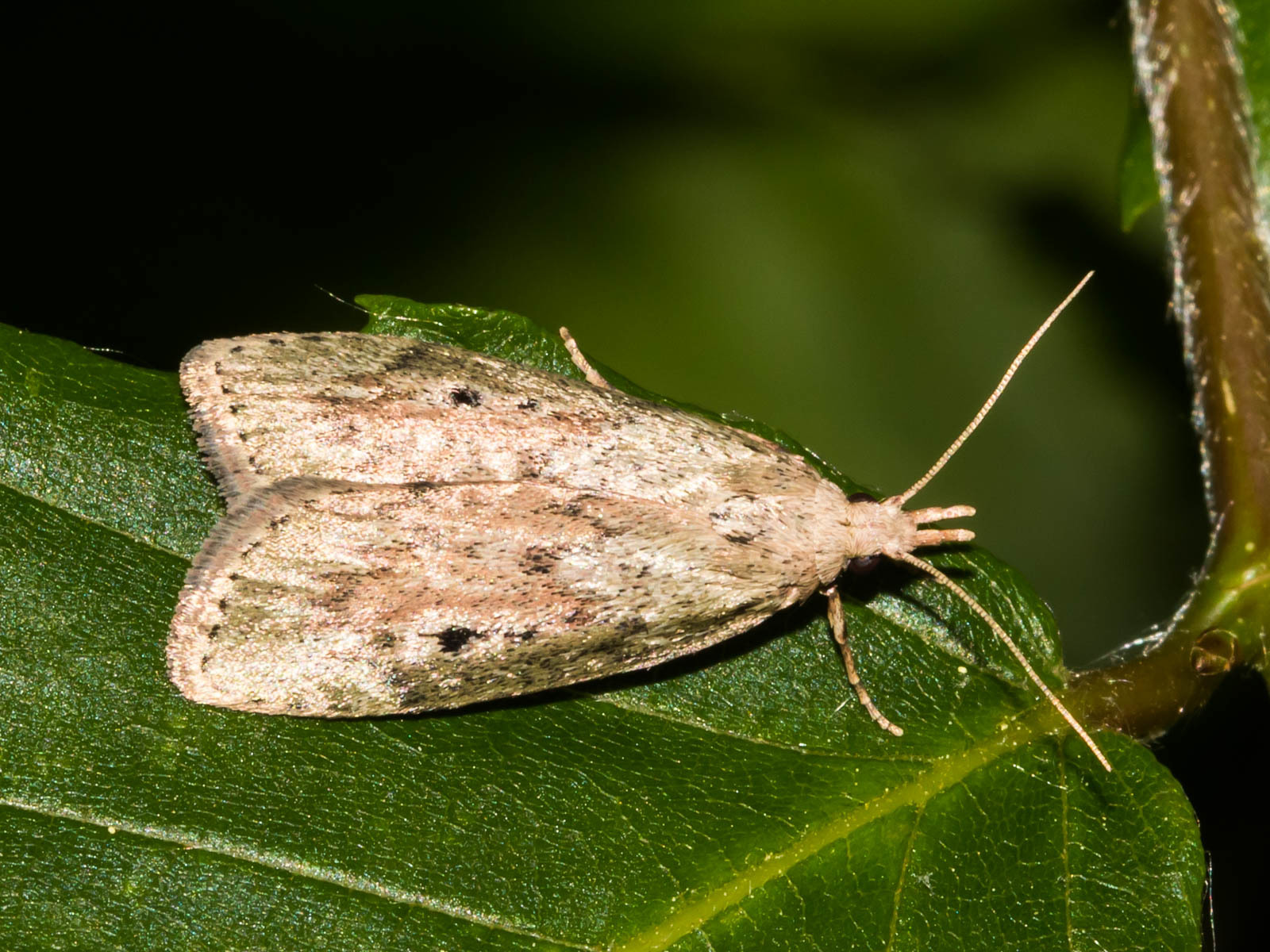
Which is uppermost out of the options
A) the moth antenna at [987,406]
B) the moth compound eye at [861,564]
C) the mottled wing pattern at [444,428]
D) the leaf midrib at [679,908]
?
the moth antenna at [987,406]

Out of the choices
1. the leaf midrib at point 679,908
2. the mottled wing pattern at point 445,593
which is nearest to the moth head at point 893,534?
the mottled wing pattern at point 445,593

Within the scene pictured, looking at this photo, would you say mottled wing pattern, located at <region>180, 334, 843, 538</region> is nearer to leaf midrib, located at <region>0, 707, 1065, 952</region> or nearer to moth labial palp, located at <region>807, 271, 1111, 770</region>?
moth labial palp, located at <region>807, 271, 1111, 770</region>

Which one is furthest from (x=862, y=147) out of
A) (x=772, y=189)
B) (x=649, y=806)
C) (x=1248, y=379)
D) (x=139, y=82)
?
(x=649, y=806)

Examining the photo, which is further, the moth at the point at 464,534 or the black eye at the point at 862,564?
the black eye at the point at 862,564

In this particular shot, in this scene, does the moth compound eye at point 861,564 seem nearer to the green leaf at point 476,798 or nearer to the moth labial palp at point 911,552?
the moth labial palp at point 911,552

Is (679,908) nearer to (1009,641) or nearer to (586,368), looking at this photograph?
(1009,641)

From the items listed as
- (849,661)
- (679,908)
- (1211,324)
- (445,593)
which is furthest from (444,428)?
(1211,324)

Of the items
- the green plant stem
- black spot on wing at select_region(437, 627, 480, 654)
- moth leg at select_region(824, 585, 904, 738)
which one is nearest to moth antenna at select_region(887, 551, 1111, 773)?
the green plant stem

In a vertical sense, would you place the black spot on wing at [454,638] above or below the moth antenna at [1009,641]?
below
